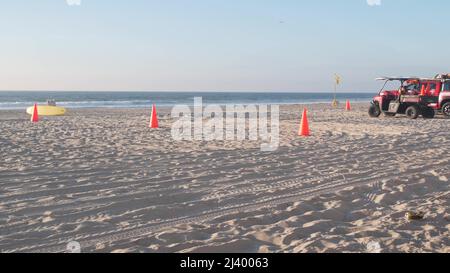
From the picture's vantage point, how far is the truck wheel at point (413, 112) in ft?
62.3

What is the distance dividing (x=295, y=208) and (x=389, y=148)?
545 cm

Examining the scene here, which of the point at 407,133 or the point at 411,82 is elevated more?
the point at 411,82

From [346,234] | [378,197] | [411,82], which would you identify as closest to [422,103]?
[411,82]

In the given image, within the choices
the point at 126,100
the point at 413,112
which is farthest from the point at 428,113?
the point at 126,100

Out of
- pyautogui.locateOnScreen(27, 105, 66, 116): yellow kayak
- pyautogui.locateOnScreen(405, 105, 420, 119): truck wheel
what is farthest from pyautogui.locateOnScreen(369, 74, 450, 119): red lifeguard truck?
pyautogui.locateOnScreen(27, 105, 66, 116): yellow kayak

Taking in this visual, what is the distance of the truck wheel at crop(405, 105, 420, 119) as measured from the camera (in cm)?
1900

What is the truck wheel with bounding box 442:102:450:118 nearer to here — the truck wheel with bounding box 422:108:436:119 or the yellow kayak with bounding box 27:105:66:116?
the truck wheel with bounding box 422:108:436:119

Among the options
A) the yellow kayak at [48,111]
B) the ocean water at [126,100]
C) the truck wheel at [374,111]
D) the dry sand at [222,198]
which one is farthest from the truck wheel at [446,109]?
the ocean water at [126,100]

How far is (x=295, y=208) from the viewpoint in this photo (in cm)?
512

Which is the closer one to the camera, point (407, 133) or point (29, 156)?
point (29, 156)

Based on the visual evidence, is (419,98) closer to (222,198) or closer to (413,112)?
(413,112)

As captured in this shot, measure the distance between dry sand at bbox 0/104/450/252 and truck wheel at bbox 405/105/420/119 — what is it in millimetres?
9564

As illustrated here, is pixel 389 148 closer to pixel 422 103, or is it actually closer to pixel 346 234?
pixel 346 234
